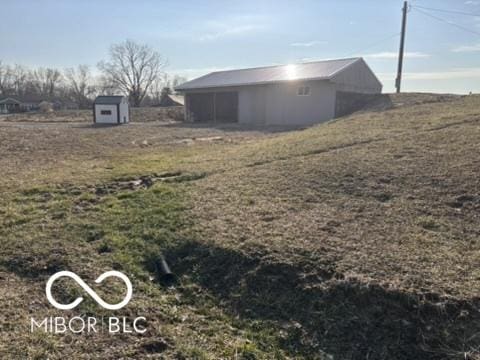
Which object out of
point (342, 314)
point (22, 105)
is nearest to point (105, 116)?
point (342, 314)

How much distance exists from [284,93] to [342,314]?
1849cm

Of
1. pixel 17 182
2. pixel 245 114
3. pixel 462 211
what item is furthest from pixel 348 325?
pixel 245 114

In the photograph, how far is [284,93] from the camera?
65.8ft

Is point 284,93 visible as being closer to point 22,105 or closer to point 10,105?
point 22,105

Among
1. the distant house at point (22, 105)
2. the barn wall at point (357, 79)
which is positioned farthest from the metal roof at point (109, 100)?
the distant house at point (22, 105)

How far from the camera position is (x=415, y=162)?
18.5ft

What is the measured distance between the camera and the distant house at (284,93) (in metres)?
18.6

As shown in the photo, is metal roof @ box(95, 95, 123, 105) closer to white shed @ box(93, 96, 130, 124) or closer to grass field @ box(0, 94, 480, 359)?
white shed @ box(93, 96, 130, 124)

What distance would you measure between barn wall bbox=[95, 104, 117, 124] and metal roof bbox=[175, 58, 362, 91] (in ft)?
15.0

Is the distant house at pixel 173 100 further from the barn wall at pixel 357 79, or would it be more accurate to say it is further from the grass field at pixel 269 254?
the grass field at pixel 269 254

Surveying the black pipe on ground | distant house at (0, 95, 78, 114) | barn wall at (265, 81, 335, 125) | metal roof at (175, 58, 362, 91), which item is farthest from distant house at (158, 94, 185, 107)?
the black pipe on ground

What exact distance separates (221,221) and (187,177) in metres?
2.42

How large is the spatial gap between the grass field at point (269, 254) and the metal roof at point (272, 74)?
44.1ft

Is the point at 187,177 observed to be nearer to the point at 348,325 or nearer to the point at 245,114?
the point at 348,325
